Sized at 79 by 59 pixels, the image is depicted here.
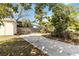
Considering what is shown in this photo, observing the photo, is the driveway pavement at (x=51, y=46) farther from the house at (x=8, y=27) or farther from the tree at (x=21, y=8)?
the tree at (x=21, y=8)

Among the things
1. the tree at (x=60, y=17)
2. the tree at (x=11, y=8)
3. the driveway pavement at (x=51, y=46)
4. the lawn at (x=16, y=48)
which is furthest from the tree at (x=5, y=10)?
the tree at (x=60, y=17)

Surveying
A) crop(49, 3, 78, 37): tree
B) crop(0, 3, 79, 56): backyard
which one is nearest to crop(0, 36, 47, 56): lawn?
crop(0, 3, 79, 56): backyard

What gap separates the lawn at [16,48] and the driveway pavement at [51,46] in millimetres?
68

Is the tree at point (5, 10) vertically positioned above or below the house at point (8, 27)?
above

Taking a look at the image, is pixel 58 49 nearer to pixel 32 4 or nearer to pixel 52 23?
pixel 52 23

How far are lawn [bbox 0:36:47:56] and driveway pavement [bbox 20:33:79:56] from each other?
68 millimetres

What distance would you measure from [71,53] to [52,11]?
27.8 inches

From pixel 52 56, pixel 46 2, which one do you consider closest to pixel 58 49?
pixel 52 56

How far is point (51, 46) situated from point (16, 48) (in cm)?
54

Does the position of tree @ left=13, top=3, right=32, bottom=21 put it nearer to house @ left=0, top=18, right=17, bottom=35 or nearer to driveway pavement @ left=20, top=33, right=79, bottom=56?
house @ left=0, top=18, right=17, bottom=35

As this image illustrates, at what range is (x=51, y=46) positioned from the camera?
12.6 feet

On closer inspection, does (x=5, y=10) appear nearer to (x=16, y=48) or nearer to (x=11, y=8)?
(x=11, y=8)

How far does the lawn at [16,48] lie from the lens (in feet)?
12.5

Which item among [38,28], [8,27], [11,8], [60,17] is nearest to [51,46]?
[38,28]
